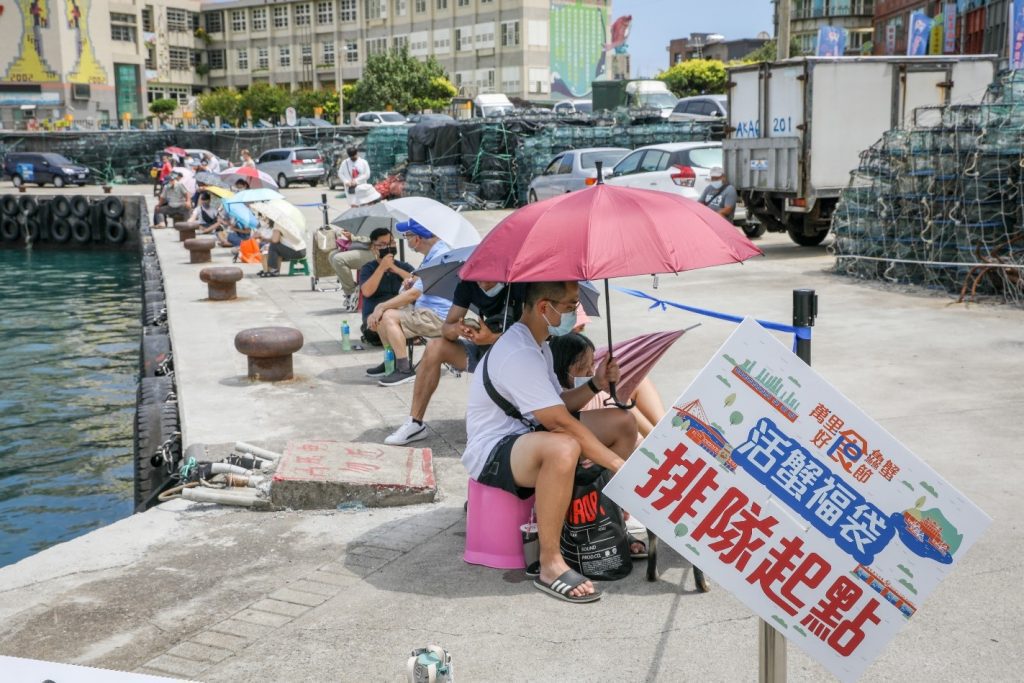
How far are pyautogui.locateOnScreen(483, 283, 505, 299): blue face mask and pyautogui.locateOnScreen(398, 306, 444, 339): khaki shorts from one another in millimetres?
2185

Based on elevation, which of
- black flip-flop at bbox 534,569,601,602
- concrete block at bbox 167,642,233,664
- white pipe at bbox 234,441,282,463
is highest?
white pipe at bbox 234,441,282,463

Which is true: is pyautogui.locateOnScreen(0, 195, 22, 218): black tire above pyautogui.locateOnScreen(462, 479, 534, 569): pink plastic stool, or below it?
above

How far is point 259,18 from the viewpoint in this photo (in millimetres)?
117812

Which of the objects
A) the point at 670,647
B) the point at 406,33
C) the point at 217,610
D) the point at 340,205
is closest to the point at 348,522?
the point at 217,610

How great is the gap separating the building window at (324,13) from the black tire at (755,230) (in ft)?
323

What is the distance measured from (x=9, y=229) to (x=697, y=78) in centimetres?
6227

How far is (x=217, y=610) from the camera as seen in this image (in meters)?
4.81

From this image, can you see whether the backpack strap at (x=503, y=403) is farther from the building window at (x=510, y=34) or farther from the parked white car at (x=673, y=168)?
the building window at (x=510, y=34)

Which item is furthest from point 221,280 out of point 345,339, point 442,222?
point 442,222

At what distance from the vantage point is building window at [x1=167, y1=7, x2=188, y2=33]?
11900 cm

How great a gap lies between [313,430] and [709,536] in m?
4.96

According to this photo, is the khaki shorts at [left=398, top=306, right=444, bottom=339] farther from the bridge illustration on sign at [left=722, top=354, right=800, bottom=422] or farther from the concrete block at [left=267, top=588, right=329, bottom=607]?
the bridge illustration on sign at [left=722, top=354, right=800, bottom=422]

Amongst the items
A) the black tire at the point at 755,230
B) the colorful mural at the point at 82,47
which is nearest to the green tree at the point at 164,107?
the colorful mural at the point at 82,47

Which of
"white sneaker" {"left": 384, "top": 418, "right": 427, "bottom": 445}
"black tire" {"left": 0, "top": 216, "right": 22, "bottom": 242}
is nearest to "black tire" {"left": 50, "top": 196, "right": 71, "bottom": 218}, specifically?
"black tire" {"left": 0, "top": 216, "right": 22, "bottom": 242}
